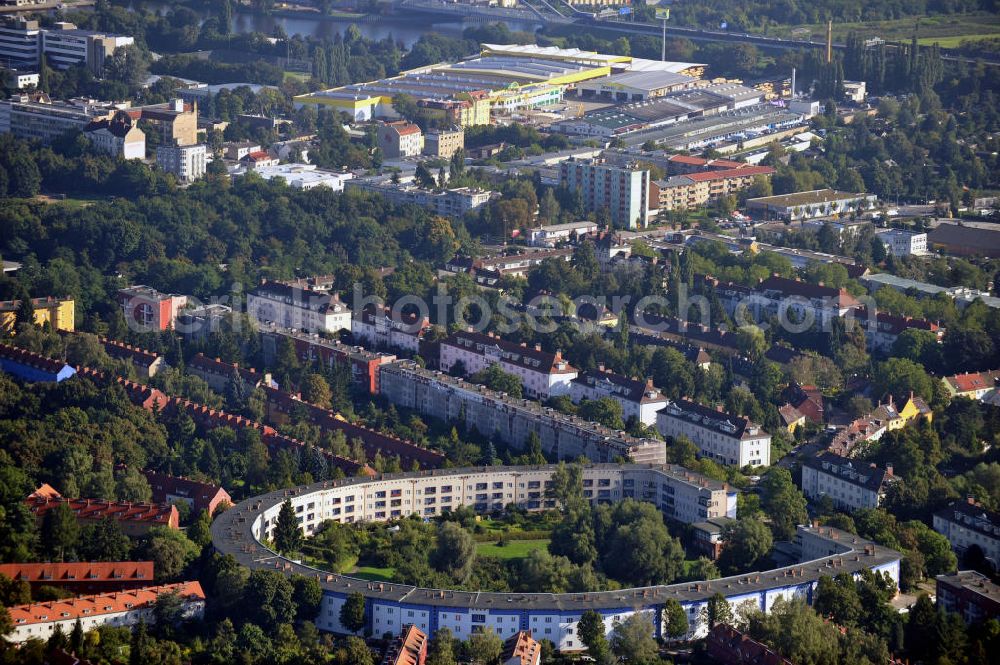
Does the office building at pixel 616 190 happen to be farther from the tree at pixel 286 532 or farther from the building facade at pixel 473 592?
the tree at pixel 286 532

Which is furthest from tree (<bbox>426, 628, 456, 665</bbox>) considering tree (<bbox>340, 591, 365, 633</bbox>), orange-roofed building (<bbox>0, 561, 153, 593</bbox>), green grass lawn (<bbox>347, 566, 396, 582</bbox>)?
orange-roofed building (<bbox>0, 561, 153, 593</bbox>)

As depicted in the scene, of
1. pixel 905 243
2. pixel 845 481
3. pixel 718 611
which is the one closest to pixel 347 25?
pixel 905 243

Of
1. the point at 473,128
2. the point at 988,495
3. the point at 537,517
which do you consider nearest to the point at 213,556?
the point at 537,517

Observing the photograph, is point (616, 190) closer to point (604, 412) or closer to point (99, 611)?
point (604, 412)

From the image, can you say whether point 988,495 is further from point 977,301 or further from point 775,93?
point 775,93

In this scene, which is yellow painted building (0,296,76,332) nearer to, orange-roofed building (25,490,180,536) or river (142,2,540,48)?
orange-roofed building (25,490,180,536)

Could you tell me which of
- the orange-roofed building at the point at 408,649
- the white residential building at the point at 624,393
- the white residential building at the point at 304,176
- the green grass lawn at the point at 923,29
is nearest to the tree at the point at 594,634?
the orange-roofed building at the point at 408,649
